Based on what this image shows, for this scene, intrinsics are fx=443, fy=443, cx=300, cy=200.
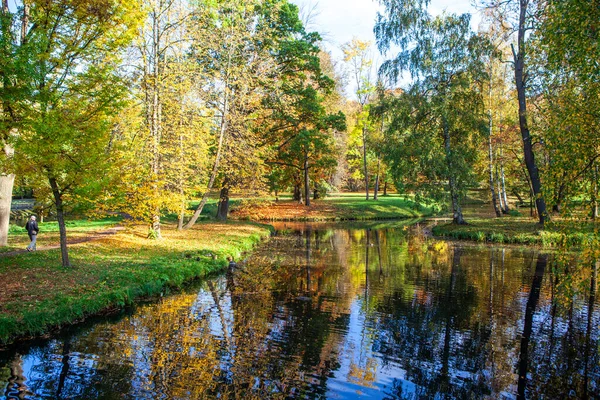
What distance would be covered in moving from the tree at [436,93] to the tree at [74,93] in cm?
1854

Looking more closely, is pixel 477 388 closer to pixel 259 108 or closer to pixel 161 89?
pixel 161 89

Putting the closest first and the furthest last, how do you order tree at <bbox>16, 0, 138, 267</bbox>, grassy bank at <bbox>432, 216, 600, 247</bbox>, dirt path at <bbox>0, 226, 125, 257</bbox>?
1. tree at <bbox>16, 0, 138, 267</bbox>
2. dirt path at <bbox>0, 226, 125, 257</bbox>
3. grassy bank at <bbox>432, 216, 600, 247</bbox>

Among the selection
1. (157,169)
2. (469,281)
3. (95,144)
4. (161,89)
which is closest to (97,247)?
(157,169)

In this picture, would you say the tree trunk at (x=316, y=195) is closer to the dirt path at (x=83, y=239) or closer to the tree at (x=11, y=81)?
the dirt path at (x=83, y=239)

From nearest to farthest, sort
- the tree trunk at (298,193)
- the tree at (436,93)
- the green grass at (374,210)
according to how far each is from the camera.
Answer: the tree at (436,93), the green grass at (374,210), the tree trunk at (298,193)

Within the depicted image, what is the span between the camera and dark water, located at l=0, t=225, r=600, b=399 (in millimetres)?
7082

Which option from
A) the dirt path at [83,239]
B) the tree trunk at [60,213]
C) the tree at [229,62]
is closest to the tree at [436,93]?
the tree at [229,62]

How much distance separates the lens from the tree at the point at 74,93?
11078 mm

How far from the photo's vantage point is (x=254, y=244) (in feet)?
75.5

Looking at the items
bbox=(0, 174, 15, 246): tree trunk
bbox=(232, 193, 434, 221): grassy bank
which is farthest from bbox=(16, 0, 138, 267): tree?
bbox=(232, 193, 434, 221): grassy bank

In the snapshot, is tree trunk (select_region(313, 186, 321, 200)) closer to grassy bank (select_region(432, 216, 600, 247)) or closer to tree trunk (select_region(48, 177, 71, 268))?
grassy bank (select_region(432, 216, 600, 247))

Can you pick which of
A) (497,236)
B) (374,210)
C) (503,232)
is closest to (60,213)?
(497,236)

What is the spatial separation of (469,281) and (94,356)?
11.8m

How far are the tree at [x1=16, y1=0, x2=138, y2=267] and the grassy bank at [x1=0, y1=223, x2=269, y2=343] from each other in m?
1.34
